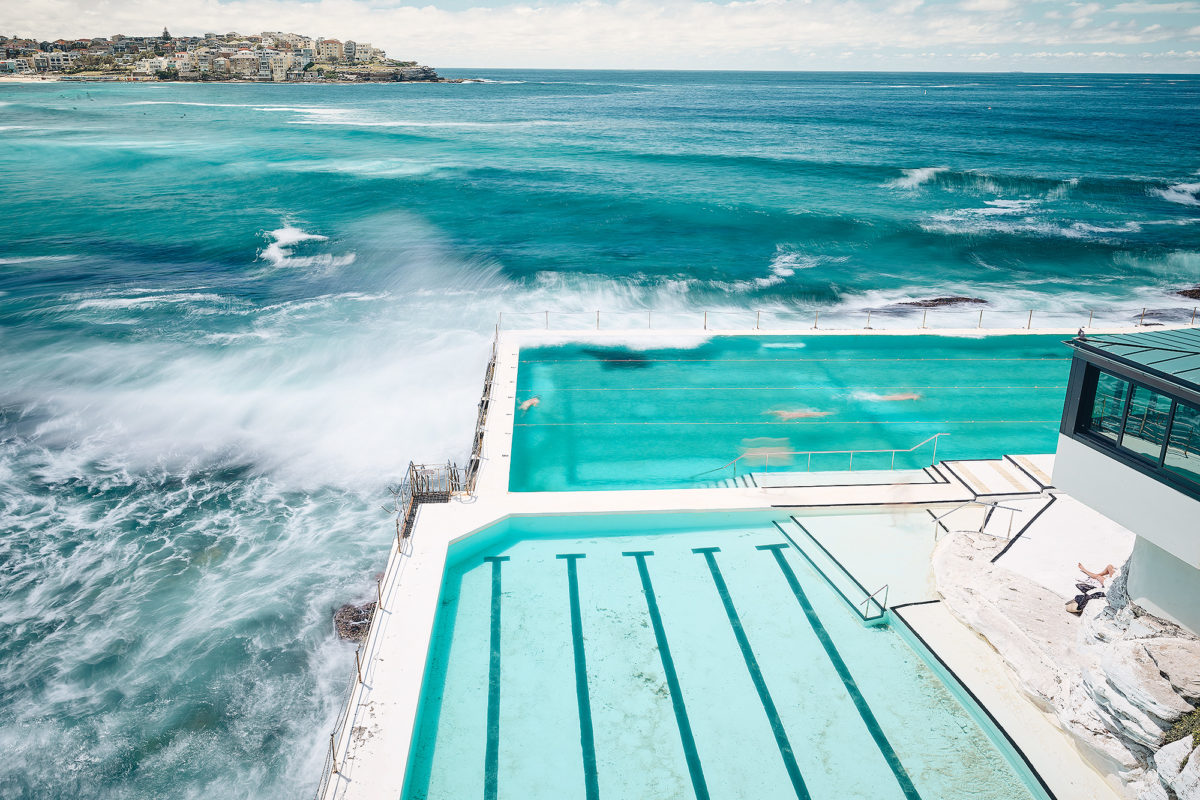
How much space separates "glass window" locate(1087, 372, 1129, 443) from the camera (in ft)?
23.3

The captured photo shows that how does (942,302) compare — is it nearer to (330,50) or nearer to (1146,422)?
(1146,422)

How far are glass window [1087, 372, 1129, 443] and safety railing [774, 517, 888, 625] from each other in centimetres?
331

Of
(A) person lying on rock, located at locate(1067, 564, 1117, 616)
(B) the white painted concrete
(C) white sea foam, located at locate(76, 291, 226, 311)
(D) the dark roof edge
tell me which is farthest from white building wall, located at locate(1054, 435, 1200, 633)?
(C) white sea foam, located at locate(76, 291, 226, 311)

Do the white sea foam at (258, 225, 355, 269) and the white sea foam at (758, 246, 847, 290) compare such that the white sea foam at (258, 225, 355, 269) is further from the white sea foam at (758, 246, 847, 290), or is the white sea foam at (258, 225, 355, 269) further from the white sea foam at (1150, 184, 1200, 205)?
the white sea foam at (1150, 184, 1200, 205)

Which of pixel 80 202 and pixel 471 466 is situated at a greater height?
pixel 80 202

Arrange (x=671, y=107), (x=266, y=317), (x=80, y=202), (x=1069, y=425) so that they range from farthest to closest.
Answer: (x=671, y=107) → (x=80, y=202) → (x=266, y=317) → (x=1069, y=425)

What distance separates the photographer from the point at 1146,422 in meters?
6.82

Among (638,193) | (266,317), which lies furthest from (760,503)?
(638,193)

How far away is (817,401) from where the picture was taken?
16438 mm

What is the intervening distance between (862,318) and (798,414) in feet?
37.8

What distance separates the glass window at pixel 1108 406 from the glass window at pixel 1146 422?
110 millimetres

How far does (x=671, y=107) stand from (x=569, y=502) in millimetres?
105199

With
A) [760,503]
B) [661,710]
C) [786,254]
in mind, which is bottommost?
[661,710]

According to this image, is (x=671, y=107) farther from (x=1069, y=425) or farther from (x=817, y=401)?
(x=1069, y=425)
